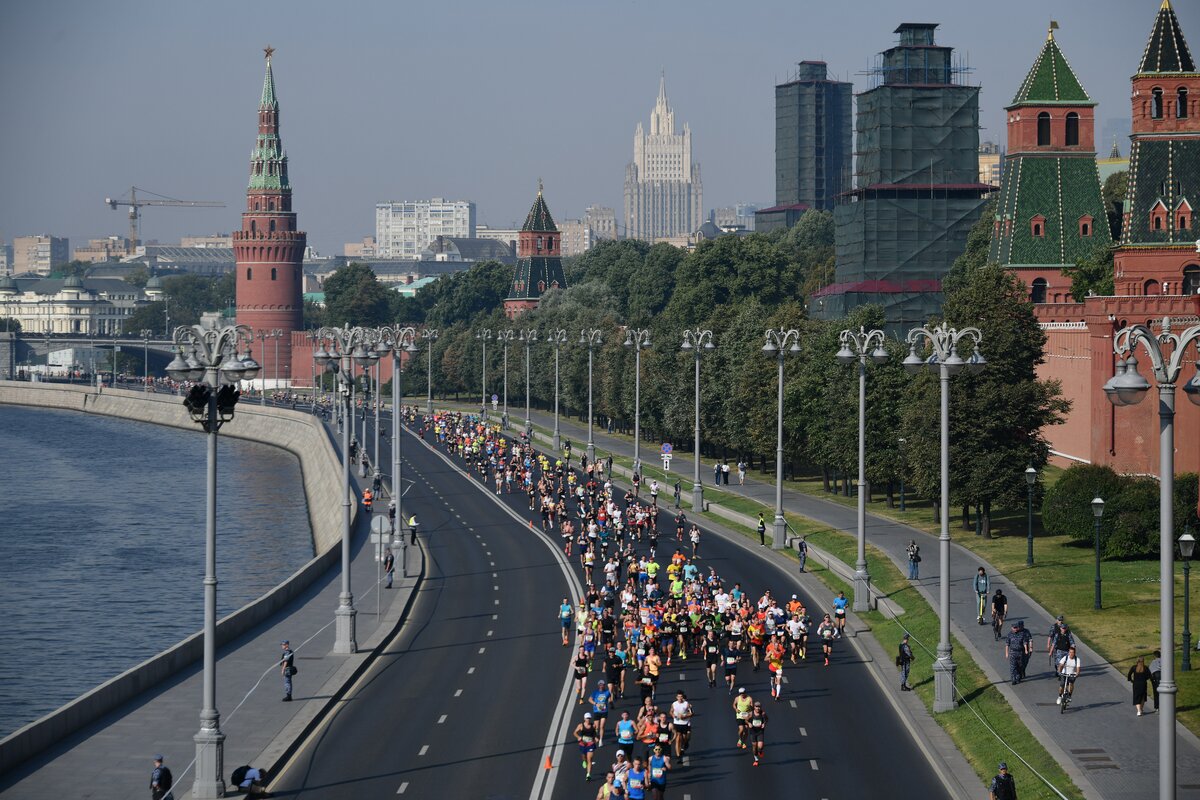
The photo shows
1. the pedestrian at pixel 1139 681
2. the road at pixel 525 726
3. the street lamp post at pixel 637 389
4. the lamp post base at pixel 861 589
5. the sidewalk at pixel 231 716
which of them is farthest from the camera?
the street lamp post at pixel 637 389

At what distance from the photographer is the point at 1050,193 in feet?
329

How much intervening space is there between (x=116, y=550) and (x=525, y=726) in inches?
2378

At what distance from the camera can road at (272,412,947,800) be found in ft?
104

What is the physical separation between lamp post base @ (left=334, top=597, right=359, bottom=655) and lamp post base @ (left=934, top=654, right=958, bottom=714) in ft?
50.3

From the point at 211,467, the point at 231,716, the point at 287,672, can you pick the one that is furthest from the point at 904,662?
the point at 211,467

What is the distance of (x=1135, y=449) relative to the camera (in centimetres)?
7506

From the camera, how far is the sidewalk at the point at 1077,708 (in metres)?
31.1

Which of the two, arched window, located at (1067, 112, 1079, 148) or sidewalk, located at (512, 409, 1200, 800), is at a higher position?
arched window, located at (1067, 112, 1079, 148)

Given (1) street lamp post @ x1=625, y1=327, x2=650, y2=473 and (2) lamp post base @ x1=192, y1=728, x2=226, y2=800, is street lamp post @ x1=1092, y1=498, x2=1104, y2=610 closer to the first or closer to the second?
(2) lamp post base @ x1=192, y1=728, x2=226, y2=800

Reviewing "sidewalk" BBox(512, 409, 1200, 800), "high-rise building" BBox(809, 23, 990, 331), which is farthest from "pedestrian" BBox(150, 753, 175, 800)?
"high-rise building" BBox(809, 23, 990, 331)

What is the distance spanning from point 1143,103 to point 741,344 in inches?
1119

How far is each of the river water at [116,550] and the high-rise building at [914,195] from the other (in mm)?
45438

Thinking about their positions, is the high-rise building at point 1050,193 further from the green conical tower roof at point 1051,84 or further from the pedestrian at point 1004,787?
the pedestrian at point 1004,787

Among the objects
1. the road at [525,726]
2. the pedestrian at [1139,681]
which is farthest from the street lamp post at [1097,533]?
the pedestrian at [1139,681]
